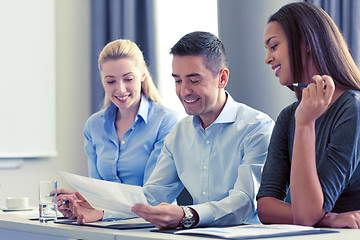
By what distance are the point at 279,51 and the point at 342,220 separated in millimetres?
618

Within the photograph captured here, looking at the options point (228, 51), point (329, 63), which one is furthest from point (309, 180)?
point (228, 51)

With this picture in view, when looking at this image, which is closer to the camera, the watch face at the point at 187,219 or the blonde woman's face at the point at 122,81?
the watch face at the point at 187,219

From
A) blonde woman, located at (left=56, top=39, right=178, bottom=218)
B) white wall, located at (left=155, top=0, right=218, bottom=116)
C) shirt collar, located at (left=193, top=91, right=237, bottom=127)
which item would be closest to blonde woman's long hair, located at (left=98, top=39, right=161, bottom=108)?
blonde woman, located at (left=56, top=39, right=178, bottom=218)

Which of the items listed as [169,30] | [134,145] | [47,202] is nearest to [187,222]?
[47,202]

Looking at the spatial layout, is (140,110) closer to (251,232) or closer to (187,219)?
(187,219)

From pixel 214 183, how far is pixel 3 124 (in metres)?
2.41

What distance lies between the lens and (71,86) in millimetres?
4559

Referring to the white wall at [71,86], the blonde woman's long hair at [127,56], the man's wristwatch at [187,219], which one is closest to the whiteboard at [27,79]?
the white wall at [71,86]

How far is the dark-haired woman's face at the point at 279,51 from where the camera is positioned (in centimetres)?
187

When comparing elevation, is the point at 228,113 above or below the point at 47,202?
above

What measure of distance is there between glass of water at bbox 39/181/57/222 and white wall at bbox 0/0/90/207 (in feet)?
8.27

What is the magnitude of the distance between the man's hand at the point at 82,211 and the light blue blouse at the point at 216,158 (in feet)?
1.15

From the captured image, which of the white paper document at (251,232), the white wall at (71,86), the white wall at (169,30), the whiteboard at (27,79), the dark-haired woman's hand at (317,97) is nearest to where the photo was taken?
the white paper document at (251,232)

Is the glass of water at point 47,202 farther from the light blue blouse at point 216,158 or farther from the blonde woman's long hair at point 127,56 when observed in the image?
the blonde woman's long hair at point 127,56
